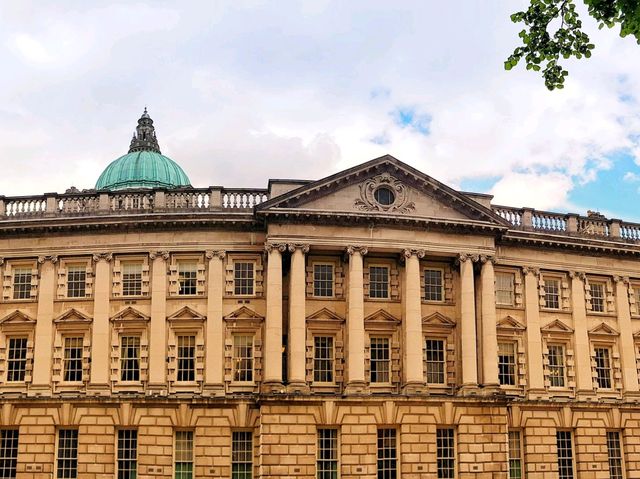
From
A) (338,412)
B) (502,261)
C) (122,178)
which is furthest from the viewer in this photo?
(122,178)

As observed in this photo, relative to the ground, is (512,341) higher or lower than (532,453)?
higher

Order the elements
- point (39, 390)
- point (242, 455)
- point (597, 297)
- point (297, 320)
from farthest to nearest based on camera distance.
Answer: point (597, 297) → point (39, 390) → point (297, 320) → point (242, 455)

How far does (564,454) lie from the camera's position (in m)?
43.4

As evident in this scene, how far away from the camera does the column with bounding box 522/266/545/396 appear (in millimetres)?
43312

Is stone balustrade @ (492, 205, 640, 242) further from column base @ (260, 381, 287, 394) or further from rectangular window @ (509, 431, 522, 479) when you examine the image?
column base @ (260, 381, 287, 394)

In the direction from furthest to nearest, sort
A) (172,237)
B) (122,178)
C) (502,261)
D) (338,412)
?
1. (122,178)
2. (502,261)
3. (172,237)
4. (338,412)

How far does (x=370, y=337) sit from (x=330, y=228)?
5301 mm

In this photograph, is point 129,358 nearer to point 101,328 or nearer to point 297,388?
point 101,328

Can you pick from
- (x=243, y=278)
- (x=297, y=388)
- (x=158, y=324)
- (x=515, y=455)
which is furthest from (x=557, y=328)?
(x=158, y=324)

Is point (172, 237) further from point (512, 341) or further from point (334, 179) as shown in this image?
point (512, 341)

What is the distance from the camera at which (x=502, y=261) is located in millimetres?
43969

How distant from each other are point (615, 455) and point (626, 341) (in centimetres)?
573

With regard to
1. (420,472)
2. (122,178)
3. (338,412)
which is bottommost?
(420,472)

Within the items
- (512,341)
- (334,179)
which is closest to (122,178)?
(334,179)
